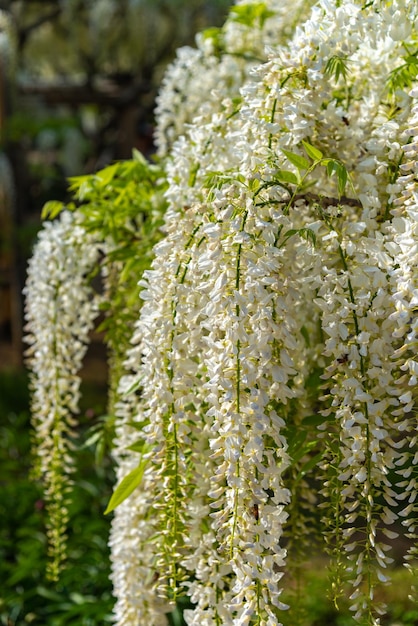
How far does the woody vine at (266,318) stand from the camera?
5.33 ft

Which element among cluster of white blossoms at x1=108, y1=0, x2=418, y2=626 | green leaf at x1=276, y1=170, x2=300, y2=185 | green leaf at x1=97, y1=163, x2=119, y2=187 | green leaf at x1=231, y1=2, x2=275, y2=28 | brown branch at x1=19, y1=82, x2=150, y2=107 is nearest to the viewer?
cluster of white blossoms at x1=108, y1=0, x2=418, y2=626

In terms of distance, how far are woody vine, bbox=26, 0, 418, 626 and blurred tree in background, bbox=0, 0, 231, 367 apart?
5.18 meters

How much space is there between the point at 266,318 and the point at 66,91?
6.71 m

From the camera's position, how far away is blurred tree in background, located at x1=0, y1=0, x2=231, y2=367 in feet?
25.9

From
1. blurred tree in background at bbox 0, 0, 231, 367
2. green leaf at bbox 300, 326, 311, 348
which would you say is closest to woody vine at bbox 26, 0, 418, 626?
green leaf at bbox 300, 326, 311, 348

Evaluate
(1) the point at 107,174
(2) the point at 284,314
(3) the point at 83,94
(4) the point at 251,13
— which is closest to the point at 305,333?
(2) the point at 284,314

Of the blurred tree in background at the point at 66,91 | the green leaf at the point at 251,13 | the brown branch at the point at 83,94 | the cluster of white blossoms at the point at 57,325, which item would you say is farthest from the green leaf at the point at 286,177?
the brown branch at the point at 83,94

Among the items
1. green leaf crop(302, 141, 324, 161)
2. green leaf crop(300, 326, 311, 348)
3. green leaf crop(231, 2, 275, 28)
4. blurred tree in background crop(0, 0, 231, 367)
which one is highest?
green leaf crop(231, 2, 275, 28)

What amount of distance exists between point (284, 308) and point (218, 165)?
0.73m

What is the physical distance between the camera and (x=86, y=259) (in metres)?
2.63

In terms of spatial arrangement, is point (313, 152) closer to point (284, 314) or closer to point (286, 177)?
point (286, 177)

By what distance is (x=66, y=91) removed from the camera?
789 centimetres

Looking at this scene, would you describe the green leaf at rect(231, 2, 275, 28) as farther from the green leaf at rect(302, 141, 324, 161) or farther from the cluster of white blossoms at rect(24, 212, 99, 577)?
the green leaf at rect(302, 141, 324, 161)

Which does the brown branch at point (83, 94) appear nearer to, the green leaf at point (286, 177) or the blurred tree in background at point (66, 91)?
the blurred tree in background at point (66, 91)
